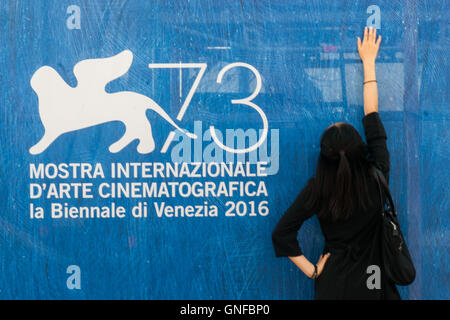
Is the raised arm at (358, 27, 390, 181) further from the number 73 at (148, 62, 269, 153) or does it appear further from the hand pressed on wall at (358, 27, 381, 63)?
the number 73 at (148, 62, 269, 153)

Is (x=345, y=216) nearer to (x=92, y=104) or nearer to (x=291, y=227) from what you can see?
(x=291, y=227)

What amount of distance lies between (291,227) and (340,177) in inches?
13.2

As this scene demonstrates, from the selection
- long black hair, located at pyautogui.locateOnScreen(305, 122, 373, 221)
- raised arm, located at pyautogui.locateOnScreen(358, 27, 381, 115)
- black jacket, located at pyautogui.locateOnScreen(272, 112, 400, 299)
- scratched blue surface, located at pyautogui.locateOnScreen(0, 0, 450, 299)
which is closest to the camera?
long black hair, located at pyautogui.locateOnScreen(305, 122, 373, 221)

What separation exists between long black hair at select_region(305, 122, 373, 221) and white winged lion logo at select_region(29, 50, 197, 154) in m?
0.78

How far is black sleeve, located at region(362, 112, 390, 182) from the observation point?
7.29 feet

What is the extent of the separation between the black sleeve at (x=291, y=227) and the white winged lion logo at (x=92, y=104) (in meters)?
0.71

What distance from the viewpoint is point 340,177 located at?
2.05 meters

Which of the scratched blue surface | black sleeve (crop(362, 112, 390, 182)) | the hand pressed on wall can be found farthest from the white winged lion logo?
the hand pressed on wall

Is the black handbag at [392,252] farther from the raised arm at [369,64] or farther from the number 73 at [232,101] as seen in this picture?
the number 73 at [232,101]

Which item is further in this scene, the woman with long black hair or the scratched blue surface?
the scratched blue surface

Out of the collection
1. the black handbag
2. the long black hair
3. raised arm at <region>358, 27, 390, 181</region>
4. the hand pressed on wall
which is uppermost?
the hand pressed on wall

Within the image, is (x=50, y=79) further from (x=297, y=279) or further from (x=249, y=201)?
(x=297, y=279)

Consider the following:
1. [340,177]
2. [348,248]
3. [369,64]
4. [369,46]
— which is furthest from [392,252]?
[369,46]

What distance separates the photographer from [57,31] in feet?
8.41
